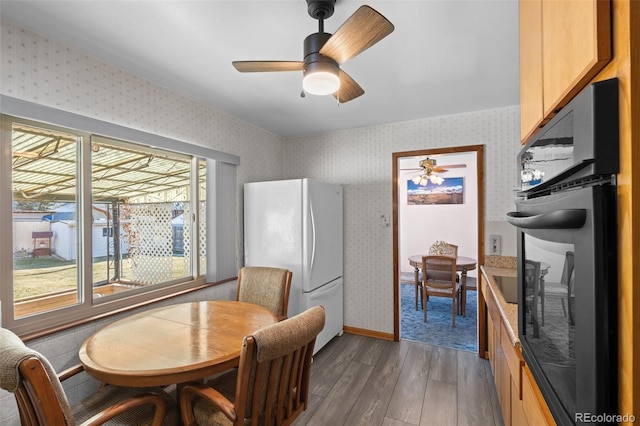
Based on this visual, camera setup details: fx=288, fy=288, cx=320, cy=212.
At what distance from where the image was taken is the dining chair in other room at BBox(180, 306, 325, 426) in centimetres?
116

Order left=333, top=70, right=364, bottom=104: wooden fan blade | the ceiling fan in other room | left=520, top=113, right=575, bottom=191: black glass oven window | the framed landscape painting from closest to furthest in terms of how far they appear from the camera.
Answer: left=520, top=113, right=575, bottom=191: black glass oven window < left=333, top=70, right=364, bottom=104: wooden fan blade < the ceiling fan in other room < the framed landscape painting

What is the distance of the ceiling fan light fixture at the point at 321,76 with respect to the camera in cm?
138

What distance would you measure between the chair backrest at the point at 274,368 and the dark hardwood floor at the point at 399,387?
842 mm

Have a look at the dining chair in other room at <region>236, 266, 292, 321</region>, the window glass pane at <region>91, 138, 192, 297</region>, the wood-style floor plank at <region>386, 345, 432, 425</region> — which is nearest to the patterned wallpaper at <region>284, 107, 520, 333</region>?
the wood-style floor plank at <region>386, 345, 432, 425</region>

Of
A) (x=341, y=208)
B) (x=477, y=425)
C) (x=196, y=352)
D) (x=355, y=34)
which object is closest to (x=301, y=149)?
(x=341, y=208)

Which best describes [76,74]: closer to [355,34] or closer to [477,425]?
[355,34]

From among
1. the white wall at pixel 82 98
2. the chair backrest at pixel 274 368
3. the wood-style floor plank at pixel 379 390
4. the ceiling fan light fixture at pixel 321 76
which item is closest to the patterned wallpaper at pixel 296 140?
the white wall at pixel 82 98

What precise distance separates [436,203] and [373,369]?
3983mm

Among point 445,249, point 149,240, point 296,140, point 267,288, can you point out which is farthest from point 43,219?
point 445,249

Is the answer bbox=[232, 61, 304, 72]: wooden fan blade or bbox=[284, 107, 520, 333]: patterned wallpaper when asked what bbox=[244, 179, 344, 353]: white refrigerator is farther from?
bbox=[232, 61, 304, 72]: wooden fan blade

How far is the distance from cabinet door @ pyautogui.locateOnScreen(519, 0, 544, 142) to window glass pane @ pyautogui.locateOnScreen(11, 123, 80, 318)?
8.26 ft

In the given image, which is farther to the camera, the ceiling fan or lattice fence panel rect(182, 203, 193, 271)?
lattice fence panel rect(182, 203, 193, 271)

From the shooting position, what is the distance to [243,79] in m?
2.20

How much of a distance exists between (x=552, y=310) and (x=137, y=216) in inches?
105
